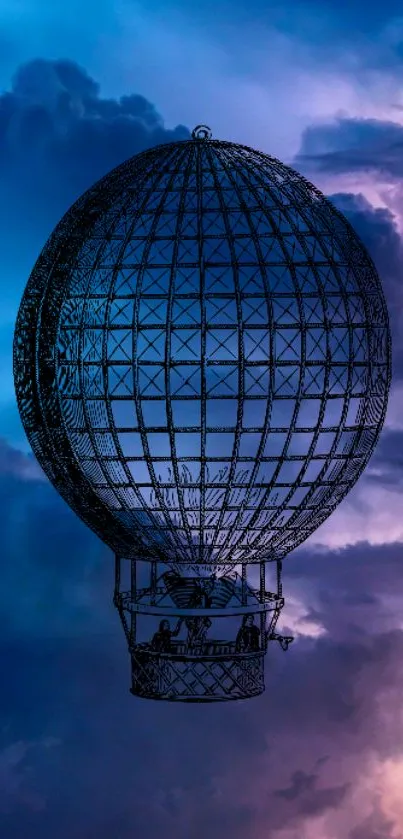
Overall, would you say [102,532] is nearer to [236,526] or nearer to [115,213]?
[236,526]

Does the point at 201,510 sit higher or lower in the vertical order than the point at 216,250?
lower

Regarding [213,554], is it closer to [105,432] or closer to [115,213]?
[105,432]

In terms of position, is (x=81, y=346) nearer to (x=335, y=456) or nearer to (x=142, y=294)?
(x=142, y=294)

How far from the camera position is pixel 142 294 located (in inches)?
1281

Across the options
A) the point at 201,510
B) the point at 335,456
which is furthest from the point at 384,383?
the point at 201,510

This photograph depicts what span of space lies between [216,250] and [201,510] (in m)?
3.70

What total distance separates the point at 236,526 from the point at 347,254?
14.1 ft

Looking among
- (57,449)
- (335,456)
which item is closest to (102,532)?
(57,449)

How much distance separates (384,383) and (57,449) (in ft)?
16.1

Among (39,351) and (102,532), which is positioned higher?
(39,351)

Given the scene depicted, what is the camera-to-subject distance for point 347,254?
34.0m

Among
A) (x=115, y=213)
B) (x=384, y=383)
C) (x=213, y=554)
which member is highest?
(x=115, y=213)

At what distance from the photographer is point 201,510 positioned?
109 ft

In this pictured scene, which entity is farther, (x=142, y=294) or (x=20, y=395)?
(x=20, y=395)
